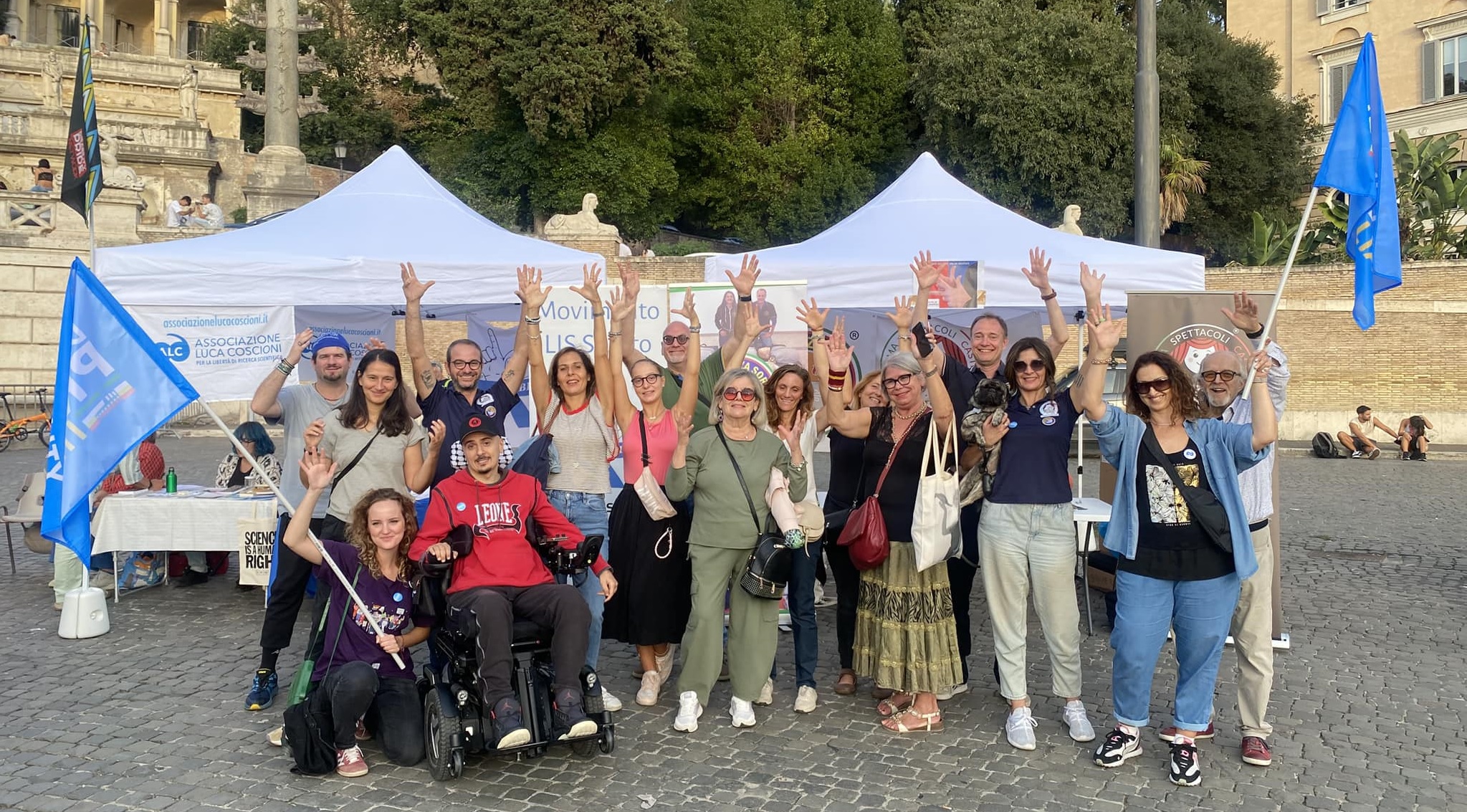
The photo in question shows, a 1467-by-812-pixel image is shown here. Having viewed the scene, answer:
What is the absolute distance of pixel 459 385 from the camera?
6301 millimetres

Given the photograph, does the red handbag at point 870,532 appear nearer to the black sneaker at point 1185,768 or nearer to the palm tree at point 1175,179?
the black sneaker at point 1185,768

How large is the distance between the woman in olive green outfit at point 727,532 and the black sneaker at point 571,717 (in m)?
0.67

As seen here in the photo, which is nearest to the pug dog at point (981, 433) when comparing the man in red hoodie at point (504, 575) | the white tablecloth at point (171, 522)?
the man in red hoodie at point (504, 575)

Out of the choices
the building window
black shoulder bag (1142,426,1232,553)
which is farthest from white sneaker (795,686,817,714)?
the building window

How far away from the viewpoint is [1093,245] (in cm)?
836

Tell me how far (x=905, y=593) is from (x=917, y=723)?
59 cm

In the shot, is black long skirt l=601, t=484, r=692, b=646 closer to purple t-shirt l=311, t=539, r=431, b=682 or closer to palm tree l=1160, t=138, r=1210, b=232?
purple t-shirt l=311, t=539, r=431, b=682

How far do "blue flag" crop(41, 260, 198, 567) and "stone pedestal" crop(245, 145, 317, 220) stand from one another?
21.8 m

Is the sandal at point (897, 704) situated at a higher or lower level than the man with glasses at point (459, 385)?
lower

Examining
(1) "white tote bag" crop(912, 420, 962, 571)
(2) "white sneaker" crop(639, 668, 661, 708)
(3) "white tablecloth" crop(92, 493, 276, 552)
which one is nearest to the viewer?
(1) "white tote bag" crop(912, 420, 962, 571)

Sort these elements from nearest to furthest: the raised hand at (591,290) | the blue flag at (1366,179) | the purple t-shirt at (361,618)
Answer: the purple t-shirt at (361,618) < the blue flag at (1366,179) < the raised hand at (591,290)

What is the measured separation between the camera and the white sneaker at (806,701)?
5.46 m

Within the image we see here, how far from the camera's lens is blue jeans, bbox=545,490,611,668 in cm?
547

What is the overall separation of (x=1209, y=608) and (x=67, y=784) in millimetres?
4537
